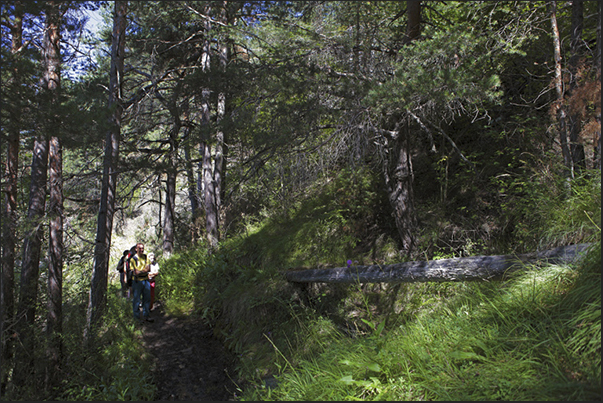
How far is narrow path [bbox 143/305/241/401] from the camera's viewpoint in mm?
5953

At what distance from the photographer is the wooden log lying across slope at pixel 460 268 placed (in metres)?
3.58

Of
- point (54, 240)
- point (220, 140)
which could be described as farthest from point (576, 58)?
point (54, 240)

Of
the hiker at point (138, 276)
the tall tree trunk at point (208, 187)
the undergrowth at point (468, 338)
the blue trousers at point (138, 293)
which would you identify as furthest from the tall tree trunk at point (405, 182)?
the tall tree trunk at point (208, 187)

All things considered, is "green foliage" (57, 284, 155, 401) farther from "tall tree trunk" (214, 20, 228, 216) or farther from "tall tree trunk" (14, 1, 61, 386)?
"tall tree trunk" (214, 20, 228, 216)

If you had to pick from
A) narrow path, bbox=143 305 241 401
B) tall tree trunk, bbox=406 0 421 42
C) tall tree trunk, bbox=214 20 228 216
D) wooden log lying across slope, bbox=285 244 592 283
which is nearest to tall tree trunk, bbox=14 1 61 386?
narrow path, bbox=143 305 241 401

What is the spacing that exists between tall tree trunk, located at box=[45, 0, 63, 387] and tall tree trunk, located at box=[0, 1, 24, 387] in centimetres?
57

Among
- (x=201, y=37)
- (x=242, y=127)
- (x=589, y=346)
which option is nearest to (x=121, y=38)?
(x=242, y=127)

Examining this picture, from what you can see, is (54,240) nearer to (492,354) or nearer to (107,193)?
(107,193)

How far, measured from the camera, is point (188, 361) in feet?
23.2

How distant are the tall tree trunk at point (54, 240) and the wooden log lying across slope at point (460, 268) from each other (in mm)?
5443

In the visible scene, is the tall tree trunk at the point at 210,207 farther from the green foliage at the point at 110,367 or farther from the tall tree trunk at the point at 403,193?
the tall tree trunk at the point at 403,193

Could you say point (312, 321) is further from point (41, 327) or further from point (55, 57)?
point (55, 57)

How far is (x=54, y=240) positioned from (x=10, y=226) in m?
0.88

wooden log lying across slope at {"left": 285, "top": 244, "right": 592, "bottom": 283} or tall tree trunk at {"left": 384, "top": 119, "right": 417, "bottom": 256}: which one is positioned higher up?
tall tree trunk at {"left": 384, "top": 119, "right": 417, "bottom": 256}
